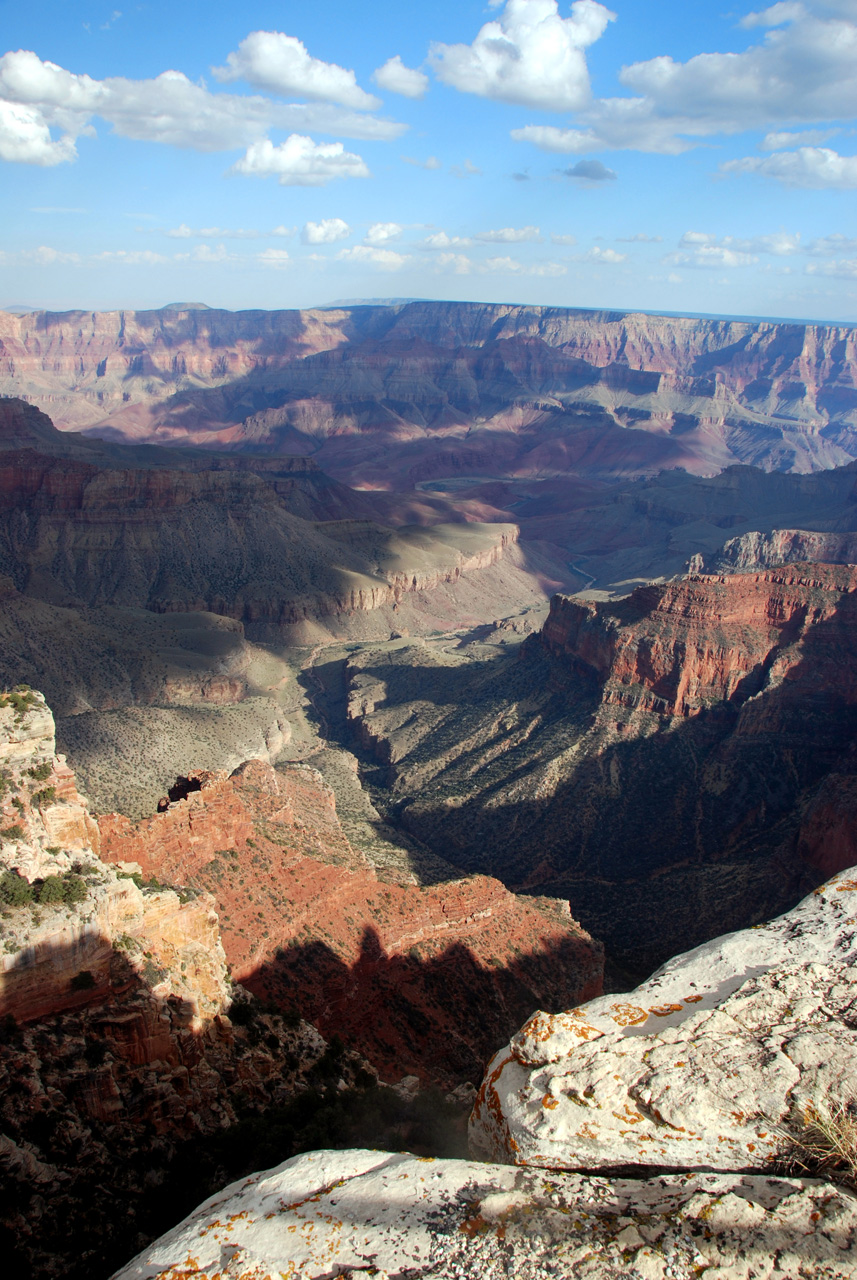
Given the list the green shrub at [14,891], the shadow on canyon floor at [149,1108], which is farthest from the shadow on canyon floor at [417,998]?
the green shrub at [14,891]

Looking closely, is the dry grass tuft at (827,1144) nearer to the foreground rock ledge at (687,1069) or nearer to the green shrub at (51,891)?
the foreground rock ledge at (687,1069)

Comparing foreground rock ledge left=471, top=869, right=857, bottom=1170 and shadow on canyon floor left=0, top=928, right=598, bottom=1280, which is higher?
foreground rock ledge left=471, top=869, right=857, bottom=1170

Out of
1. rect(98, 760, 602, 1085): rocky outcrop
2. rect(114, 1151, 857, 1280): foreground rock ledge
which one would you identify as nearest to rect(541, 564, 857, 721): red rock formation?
rect(98, 760, 602, 1085): rocky outcrop

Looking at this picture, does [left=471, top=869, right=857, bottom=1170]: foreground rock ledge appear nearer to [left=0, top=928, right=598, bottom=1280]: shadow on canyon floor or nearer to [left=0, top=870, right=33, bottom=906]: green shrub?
[left=0, top=928, right=598, bottom=1280]: shadow on canyon floor

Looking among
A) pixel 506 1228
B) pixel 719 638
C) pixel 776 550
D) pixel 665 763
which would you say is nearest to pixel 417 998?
pixel 506 1228

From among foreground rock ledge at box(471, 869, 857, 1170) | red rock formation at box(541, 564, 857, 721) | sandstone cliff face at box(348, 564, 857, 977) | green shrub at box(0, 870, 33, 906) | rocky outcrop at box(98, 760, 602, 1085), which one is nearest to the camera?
foreground rock ledge at box(471, 869, 857, 1170)

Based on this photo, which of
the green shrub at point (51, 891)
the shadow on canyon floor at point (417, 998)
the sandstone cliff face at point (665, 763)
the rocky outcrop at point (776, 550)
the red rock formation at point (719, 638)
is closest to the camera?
the green shrub at point (51, 891)
